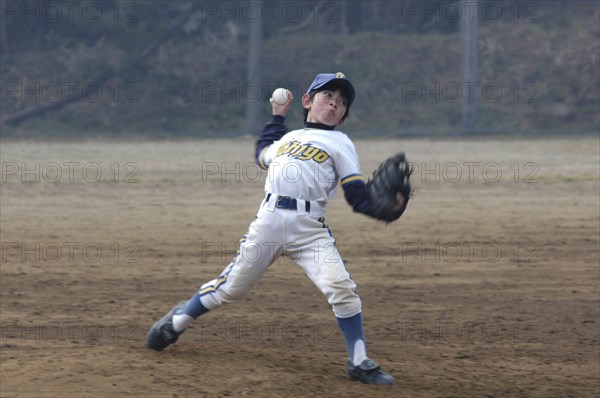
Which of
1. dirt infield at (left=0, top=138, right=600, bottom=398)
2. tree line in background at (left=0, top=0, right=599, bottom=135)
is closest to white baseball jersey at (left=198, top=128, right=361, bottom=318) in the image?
dirt infield at (left=0, top=138, right=600, bottom=398)

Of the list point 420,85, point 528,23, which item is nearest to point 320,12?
point 420,85

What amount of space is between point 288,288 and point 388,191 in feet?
12.2

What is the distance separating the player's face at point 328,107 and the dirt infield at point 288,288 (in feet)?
4.82

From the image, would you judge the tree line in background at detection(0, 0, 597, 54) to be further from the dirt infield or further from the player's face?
the player's face

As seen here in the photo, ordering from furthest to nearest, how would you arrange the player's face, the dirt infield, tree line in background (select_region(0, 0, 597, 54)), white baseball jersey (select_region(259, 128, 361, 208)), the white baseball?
1. tree line in background (select_region(0, 0, 597, 54))
2. the white baseball
3. the dirt infield
4. the player's face
5. white baseball jersey (select_region(259, 128, 361, 208))

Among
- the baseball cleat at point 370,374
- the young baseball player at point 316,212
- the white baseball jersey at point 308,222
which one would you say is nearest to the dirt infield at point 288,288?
the baseball cleat at point 370,374

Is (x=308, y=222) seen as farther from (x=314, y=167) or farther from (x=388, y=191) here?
(x=388, y=191)

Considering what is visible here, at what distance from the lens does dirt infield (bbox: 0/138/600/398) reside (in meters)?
5.36

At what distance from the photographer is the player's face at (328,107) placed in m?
5.26

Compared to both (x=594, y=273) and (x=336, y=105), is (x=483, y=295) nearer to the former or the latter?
(x=594, y=273)

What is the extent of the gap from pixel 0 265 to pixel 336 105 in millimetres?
5389

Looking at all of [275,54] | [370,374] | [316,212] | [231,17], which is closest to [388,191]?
[316,212]

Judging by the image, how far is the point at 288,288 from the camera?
8602 mm

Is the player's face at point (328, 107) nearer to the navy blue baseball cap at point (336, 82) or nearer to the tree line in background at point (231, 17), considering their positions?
the navy blue baseball cap at point (336, 82)
